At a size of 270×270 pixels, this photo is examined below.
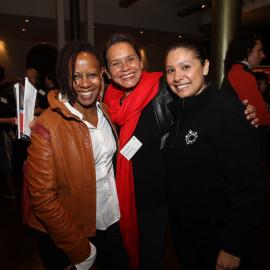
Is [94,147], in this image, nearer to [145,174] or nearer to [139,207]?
[145,174]

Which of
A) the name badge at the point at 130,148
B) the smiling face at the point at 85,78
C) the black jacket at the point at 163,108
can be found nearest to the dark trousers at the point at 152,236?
the name badge at the point at 130,148

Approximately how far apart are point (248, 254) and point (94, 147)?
0.80m

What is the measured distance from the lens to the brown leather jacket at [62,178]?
3.80ft

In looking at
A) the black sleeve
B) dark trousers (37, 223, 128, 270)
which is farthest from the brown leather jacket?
the black sleeve

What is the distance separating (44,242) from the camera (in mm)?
1336

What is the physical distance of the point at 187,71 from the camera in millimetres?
1262

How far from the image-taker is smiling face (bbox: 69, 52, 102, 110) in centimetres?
132

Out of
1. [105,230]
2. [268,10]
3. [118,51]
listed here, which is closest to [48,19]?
[268,10]

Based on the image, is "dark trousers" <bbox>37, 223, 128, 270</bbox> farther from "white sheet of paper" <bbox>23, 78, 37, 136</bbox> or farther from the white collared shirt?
"white sheet of paper" <bbox>23, 78, 37, 136</bbox>

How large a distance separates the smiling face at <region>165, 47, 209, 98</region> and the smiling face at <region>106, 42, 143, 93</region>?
1.20 ft

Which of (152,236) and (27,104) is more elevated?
(27,104)

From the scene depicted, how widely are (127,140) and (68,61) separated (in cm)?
51

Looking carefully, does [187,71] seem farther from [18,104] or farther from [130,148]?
[18,104]

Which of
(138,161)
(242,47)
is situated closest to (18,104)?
(138,161)
